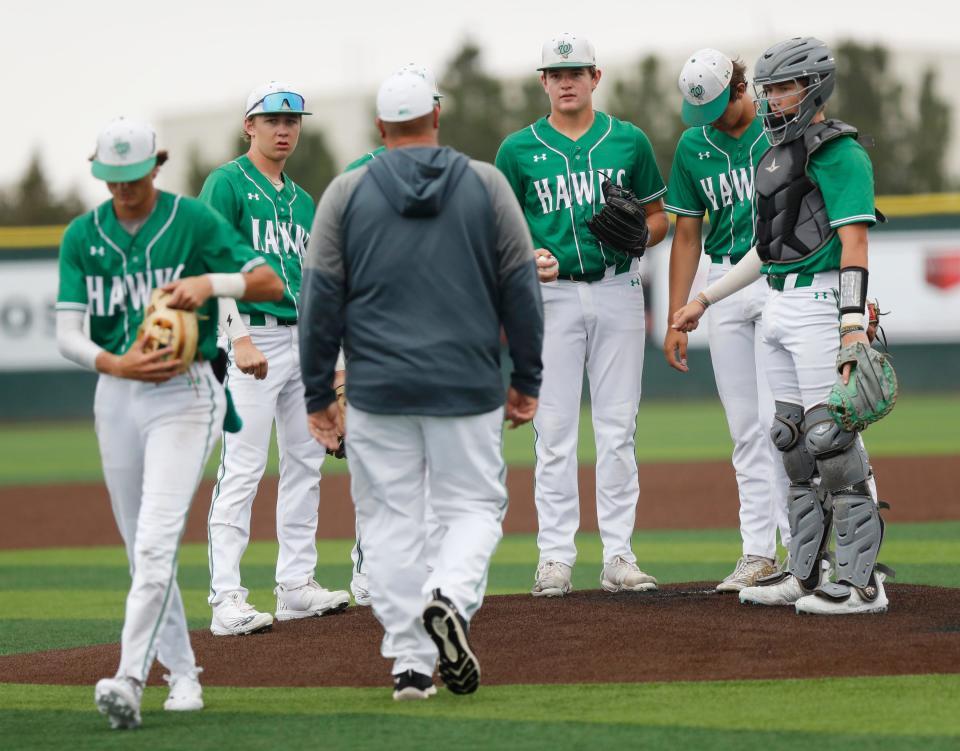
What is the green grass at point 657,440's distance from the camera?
1788 cm

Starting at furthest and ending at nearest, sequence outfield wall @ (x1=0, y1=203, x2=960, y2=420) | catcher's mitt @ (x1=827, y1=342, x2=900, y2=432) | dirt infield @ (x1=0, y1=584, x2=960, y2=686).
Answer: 1. outfield wall @ (x1=0, y1=203, x2=960, y2=420)
2. catcher's mitt @ (x1=827, y1=342, x2=900, y2=432)
3. dirt infield @ (x1=0, y1=584, x2=960, y2=686)

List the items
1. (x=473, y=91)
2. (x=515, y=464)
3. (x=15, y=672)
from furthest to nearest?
(x=473, y=91) → (x=515, y=464) → (x=15, y=672)

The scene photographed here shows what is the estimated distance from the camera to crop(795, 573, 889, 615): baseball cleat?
6520 millimetres

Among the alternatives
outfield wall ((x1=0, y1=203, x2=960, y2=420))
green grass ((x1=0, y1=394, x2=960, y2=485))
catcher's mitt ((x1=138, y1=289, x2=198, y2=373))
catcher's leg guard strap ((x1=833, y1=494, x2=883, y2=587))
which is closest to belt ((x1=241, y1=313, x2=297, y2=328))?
catcher's mitt ((x1=138, y1=289, x2=198, y2=373))

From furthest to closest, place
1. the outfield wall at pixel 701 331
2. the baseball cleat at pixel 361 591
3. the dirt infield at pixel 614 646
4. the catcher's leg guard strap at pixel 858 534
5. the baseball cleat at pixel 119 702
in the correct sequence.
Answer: the outfield wall at pixel 701 331 < the baseball cleat at pixel 361 591 < the catcher's leg guard strap at pixel 858 534 < the dirt infield at pixel 614 646 < the baseball cleat at pixel 119 702

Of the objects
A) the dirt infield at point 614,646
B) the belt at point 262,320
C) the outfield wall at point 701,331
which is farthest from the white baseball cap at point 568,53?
the outfield wall at point 701,331

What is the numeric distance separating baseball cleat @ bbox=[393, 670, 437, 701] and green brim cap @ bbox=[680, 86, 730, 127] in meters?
3.27

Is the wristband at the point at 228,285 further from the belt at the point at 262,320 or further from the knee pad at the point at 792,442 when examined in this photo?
the knee pad at the point at 792,442

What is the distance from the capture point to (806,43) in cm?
668

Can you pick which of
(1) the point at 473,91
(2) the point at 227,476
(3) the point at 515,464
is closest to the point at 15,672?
(2) the point at 227,476

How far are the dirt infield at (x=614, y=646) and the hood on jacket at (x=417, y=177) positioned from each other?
176cm

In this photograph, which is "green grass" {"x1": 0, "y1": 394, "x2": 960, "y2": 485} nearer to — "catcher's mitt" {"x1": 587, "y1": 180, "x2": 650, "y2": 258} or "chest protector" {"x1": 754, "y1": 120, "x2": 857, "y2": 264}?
"catcher's mitt" {"x1": 587, "y1": 180, "x2": 650, "y2": 258}

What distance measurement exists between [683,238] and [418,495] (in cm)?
296

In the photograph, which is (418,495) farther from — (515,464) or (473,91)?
(473,91)
